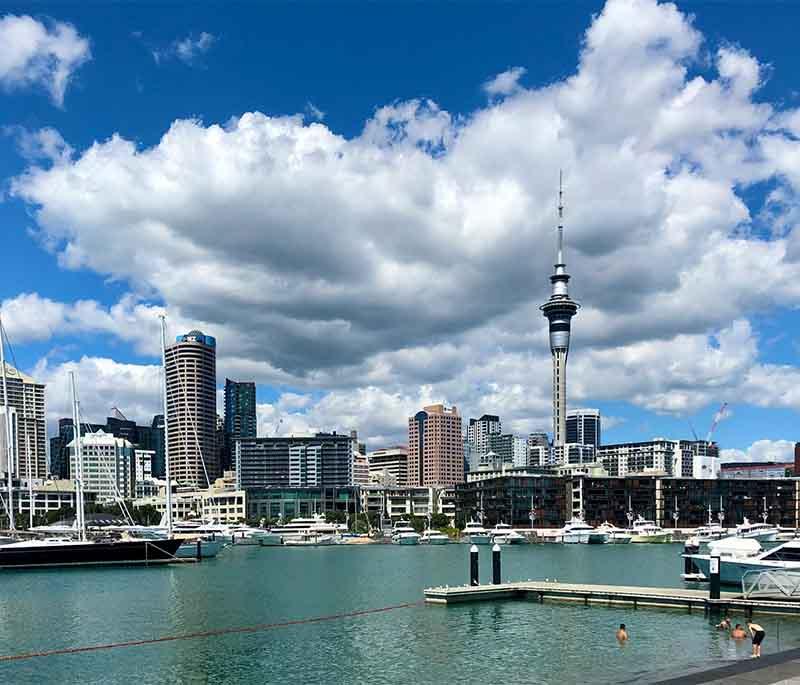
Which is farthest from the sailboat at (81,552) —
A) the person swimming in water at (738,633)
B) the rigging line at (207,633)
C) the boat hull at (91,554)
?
the person swimming in water at (738,633)

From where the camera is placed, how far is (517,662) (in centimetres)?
5750

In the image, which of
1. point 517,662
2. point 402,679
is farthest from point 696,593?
point 402,679

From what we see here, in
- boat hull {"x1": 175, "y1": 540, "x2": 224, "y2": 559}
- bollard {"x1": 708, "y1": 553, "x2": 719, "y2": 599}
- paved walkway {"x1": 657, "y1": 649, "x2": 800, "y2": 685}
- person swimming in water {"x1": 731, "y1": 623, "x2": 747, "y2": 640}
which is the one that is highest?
paved walkway {"x1": 657, "y1": 649, "x2": 800, "y2": 685}

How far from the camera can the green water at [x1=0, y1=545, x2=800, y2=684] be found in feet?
181

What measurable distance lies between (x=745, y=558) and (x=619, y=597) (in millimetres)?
15703

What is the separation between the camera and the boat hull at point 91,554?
149 metres

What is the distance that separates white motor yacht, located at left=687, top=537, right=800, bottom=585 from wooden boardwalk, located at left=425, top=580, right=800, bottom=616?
18.8 ft

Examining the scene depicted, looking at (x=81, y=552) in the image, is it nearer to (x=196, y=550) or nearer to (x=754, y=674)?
(x=196, y=550)

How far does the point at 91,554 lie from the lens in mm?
151750

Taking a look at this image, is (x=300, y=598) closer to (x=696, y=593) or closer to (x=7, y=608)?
(x=7, y=608)

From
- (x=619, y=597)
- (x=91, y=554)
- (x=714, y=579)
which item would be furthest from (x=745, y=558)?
(x=91, y=554)

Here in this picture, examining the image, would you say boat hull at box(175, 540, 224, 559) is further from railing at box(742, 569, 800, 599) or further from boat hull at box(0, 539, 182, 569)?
railing at box(742, 569, 800, 599)

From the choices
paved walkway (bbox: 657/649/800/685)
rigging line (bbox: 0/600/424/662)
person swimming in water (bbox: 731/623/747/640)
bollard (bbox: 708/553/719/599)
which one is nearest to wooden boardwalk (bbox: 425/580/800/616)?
bollard (bbox: 708/553/719/599)

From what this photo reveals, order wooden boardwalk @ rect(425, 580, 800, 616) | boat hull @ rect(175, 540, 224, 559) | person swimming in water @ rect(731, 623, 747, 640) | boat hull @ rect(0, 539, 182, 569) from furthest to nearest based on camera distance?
1. boat hull @ rect(175, 540, 224, 559)
2. boat hull @ rect(0, 539, 182, 569)
3. wooden boardwalk @ rect(425, 580, 800, 616)
4. person swimming in water @ rect(731, 623, 747, 640)
